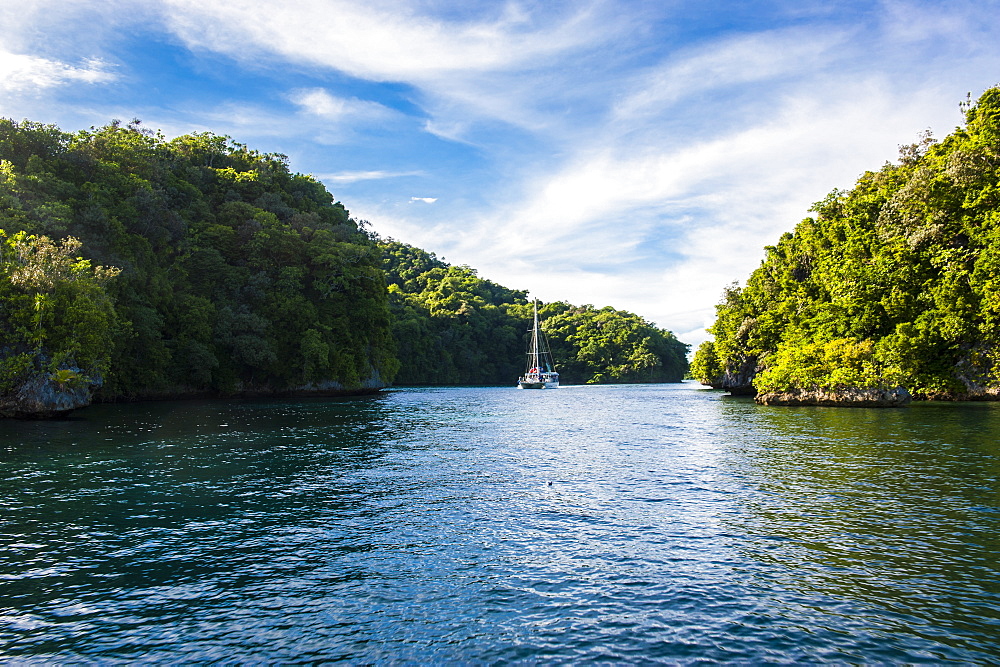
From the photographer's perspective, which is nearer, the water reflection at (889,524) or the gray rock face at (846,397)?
the water reflection at (889,524)

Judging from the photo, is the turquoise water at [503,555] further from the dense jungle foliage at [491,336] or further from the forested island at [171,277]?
the dense jungle foliage at [491,336]

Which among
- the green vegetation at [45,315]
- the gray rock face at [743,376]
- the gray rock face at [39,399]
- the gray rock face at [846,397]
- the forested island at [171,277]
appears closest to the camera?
the green vegetation at [45,315]

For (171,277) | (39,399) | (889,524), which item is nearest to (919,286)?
(889,524)

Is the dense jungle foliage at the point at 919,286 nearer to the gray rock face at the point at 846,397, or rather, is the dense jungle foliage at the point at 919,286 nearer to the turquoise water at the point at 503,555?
the gray rock face at the point at 846,397

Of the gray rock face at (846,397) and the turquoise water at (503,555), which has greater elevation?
the gray rock face at (846,397)

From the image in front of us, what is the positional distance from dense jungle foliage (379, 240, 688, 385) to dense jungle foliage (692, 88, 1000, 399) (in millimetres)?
89650

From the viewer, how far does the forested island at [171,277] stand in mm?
40219

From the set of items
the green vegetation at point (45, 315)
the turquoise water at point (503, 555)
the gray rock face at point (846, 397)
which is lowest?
the turquoise water at point (503, 555)

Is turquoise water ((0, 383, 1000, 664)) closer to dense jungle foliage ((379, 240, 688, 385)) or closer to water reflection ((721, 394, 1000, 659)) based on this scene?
water reflection ((721, 394, 1000, 659))

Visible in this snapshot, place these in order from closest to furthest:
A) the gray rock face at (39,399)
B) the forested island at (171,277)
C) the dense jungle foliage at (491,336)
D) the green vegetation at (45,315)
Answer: the green vegetation at (45,315), the gray rock face at (39,399), the forested island at (171,277), the dense jungle foliage at (491,336)

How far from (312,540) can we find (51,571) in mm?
5121

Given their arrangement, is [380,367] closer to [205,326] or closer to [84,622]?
[205,326]

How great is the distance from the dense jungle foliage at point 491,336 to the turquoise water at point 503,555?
11142cm

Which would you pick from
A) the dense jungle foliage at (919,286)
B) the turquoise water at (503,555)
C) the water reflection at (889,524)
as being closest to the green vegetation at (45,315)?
the turquoise water at (503,555)
